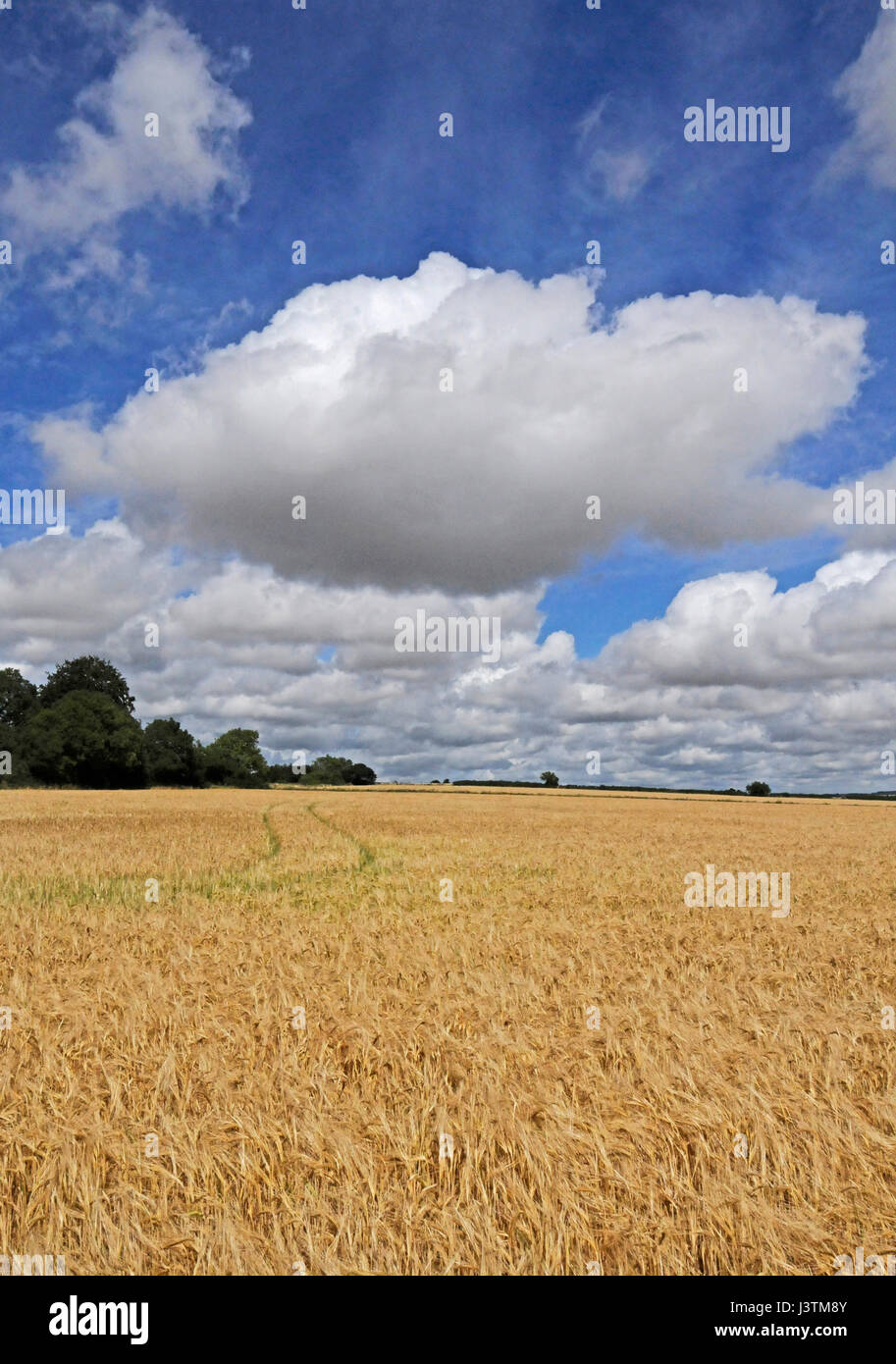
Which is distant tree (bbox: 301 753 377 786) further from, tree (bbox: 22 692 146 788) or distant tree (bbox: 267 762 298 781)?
tree (bbox: 22 692 146 788)

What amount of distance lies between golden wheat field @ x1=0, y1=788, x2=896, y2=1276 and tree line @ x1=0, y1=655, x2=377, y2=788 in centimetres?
8947

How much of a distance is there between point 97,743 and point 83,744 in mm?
1675

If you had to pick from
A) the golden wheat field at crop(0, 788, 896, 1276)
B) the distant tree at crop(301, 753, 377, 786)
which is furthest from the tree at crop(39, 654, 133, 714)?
the golden wheat field at crop(0, 788, 896, 1276)

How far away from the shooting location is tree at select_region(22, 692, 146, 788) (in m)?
96.6

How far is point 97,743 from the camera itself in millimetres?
97500

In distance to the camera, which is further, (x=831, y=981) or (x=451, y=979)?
(x=831, y=981)

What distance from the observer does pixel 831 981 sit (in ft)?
28.3

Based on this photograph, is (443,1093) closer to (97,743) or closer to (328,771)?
(97,743)

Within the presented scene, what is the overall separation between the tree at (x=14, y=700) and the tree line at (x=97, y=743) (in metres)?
0.16

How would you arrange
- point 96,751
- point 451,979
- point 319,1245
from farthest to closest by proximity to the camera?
point 96,751 < point 451,979 < point 319,1245
